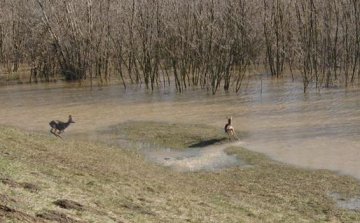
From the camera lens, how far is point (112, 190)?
9.82 m

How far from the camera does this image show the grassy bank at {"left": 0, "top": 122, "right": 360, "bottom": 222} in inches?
322

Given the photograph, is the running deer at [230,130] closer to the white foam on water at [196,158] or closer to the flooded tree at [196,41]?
the white foam on water at [196,158]

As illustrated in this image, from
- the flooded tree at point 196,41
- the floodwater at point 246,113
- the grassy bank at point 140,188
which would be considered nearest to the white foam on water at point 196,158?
the grassy bank at point 140,188

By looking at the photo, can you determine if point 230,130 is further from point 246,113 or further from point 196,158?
point 246,113

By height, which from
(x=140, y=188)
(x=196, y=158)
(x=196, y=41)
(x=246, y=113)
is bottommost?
(x=196, y=158)

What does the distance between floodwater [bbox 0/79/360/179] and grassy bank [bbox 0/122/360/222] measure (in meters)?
1.40

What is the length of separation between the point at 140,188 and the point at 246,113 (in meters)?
Result: 11.2

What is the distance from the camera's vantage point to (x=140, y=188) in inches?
413

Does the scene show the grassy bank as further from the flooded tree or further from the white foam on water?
the flooded tree

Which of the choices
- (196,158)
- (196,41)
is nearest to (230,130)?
(196,158)

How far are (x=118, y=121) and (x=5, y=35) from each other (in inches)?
818

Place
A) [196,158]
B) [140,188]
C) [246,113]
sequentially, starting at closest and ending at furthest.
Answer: [140,188]
[196,158]
[246,113]

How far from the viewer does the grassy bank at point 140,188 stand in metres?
8.18

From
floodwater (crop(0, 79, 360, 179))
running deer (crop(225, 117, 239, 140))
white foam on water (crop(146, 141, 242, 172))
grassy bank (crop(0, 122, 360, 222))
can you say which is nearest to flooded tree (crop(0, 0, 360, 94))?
floodwater (crop(0, 79, 360, 179))
